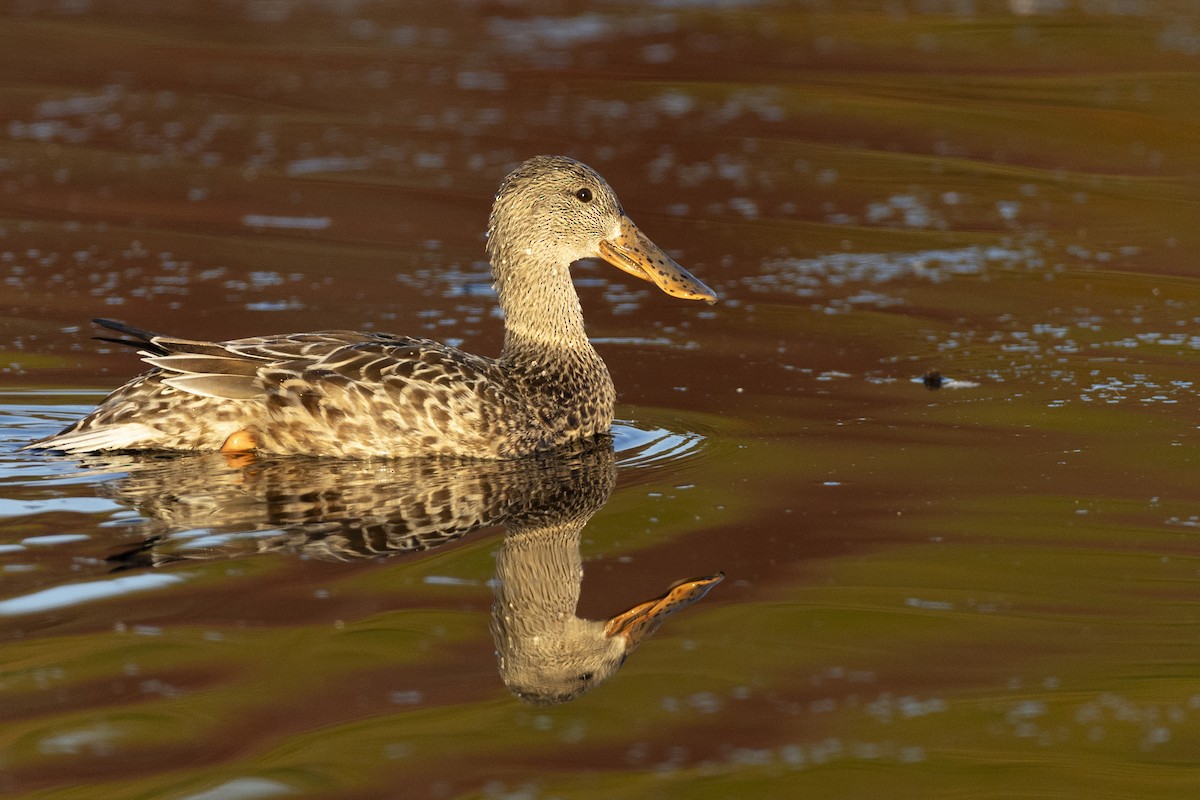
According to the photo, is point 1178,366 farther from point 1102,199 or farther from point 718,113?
point 718,113

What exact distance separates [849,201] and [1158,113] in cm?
321

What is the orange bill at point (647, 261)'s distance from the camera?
8336mm

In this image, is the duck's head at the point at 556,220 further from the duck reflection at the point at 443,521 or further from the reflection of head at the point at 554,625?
the reflection of head at the point at 554,625

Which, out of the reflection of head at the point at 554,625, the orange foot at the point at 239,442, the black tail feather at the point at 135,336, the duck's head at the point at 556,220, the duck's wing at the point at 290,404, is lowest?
the reflection of head at the point at 554,625

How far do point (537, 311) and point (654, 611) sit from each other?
2.76 metres

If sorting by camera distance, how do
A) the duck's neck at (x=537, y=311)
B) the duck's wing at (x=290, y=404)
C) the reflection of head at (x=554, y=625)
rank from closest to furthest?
the reflection of head at (x=554, y=625)
the duck's wing at (x=290, y=404)
the duck's neck at (x=537, y=311)

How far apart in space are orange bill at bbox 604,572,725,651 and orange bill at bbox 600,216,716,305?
8.29 feet

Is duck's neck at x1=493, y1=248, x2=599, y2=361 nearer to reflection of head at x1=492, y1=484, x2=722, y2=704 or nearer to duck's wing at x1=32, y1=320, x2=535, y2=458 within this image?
duck's wing at x1=32, y1=320, x2=535, y2=458

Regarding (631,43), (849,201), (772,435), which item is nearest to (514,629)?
(772,435)

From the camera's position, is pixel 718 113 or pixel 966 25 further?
pixel 966 25

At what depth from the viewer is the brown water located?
16.0ft

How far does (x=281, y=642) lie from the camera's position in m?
5.32

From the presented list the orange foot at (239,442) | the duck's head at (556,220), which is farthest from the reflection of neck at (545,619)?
the duck's head at (556,220)

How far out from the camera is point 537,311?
821 centimetres
